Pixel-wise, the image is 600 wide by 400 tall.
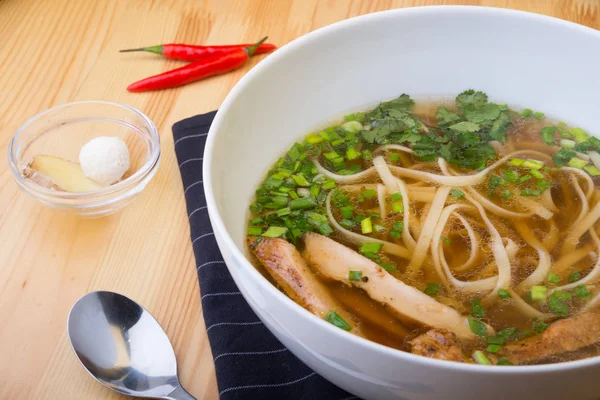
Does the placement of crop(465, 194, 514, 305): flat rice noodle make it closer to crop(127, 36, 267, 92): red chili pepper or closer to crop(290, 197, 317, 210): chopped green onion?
crop(290, 197, 317, 210): chopped green onion

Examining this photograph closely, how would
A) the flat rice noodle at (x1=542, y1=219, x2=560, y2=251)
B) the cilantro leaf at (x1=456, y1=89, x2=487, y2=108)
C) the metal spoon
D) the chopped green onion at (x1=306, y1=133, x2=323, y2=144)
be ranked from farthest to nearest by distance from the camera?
the cilantro leaf at (x1=456, y1=89, x2=487, y2=108), the chopped green onion at (x1=306, y1=133, x2=323, y2=144), the flat rice noodle at (x1=542, y1=219, x2=560, y2=251), the metal spoon

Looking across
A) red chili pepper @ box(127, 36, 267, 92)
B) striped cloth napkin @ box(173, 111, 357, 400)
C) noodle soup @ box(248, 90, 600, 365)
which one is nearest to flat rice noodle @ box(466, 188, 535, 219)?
noodle soup @ box(248, 90, 600, 365)

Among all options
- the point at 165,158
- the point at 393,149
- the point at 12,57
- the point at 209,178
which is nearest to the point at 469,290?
the point at 393,149

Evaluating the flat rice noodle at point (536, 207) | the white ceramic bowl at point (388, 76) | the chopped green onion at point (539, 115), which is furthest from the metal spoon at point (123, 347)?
the chopped green onion at point (539, 115)

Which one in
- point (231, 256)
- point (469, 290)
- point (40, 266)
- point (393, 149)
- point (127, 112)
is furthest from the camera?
point (127, 112)

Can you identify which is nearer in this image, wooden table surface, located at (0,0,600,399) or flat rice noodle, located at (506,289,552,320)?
flat rice noodle, located at (506,289,552,320)

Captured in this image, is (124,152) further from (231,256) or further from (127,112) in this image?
(231,256)
